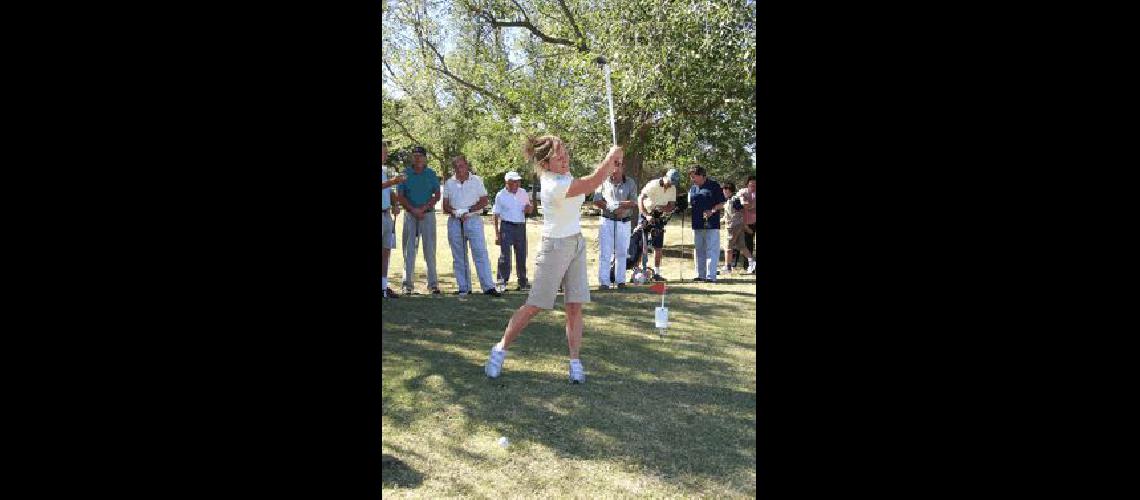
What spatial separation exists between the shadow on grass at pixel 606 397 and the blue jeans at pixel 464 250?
2510 mm

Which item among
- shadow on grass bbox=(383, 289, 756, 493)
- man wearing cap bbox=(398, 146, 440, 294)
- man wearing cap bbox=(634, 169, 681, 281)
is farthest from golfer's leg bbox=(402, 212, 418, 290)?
man wearing cap bbox=(634, 169, 681, 281)

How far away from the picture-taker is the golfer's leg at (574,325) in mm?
5492

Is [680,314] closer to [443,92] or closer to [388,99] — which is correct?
[443,92]

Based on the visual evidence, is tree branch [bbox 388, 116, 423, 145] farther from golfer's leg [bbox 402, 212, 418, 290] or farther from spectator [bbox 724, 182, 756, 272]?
golfer's leg [bbox 402, 212, 418, 290]

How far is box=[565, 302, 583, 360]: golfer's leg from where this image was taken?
5.49 m

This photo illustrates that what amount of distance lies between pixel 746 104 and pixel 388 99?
12.9m

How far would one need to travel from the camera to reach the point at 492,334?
7578mm

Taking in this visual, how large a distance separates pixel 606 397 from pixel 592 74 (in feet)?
38.7

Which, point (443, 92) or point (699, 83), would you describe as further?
point (443, 92)

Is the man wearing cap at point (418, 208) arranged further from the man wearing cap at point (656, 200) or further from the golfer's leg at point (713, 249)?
the golfer's leg at point (713, 249)

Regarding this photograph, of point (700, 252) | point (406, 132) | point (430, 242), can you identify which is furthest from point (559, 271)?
point (406, 132)

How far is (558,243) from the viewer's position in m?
5.33

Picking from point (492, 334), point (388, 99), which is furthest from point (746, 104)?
point (388, 99)

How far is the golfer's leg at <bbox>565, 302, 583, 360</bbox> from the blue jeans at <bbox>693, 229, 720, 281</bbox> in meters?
7.36
